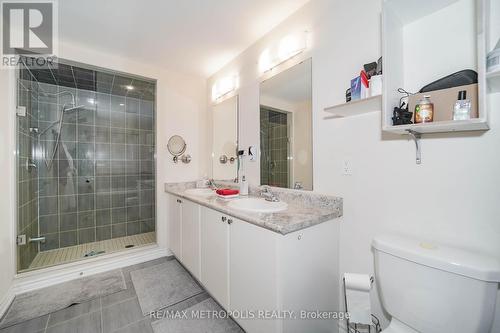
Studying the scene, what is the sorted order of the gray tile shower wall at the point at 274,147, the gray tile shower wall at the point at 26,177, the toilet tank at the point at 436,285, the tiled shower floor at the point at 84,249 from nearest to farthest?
the toilet tank at the point at 436,285, the gray tile shower wall at the point at 274,147, the gray tile shower wall at the point at 26,177, the tiled shower floor at the point at 84,249

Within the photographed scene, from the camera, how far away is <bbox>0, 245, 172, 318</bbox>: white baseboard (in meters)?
1.83

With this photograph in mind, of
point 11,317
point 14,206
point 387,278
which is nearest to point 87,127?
point 14,206

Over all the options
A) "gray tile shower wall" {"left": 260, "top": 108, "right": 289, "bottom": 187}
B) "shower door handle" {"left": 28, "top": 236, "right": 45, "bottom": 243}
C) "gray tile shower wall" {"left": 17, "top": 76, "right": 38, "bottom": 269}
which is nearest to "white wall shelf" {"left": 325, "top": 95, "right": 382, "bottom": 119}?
"gray tile shower wall" {"left": 260, "top": 108, "right": 289, "bottom": 187}

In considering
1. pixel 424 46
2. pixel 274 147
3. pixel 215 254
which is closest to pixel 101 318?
pixel 215 254

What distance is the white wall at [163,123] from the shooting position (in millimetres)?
1740

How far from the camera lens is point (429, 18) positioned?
101 centimetres

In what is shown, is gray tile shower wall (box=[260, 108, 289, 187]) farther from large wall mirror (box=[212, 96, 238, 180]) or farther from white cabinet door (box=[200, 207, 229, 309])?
white cabinet door (box=[200, 207, 229, 309])

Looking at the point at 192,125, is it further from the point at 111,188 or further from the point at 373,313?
the point at 373,313

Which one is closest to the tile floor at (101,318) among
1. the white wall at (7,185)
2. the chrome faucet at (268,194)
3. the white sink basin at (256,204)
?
the white wall at (7,185)

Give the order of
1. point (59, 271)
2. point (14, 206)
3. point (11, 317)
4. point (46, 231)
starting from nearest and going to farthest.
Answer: point (11, 317), point (14, 206), point (59, 271), point (46, 231)

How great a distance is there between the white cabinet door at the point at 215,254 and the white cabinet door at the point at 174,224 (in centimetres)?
61

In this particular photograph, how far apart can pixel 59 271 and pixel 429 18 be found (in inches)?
134

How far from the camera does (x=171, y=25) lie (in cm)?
181

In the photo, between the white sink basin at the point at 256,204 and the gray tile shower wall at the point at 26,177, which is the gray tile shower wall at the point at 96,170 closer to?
the gray tile shower wall at the point at 26,177
